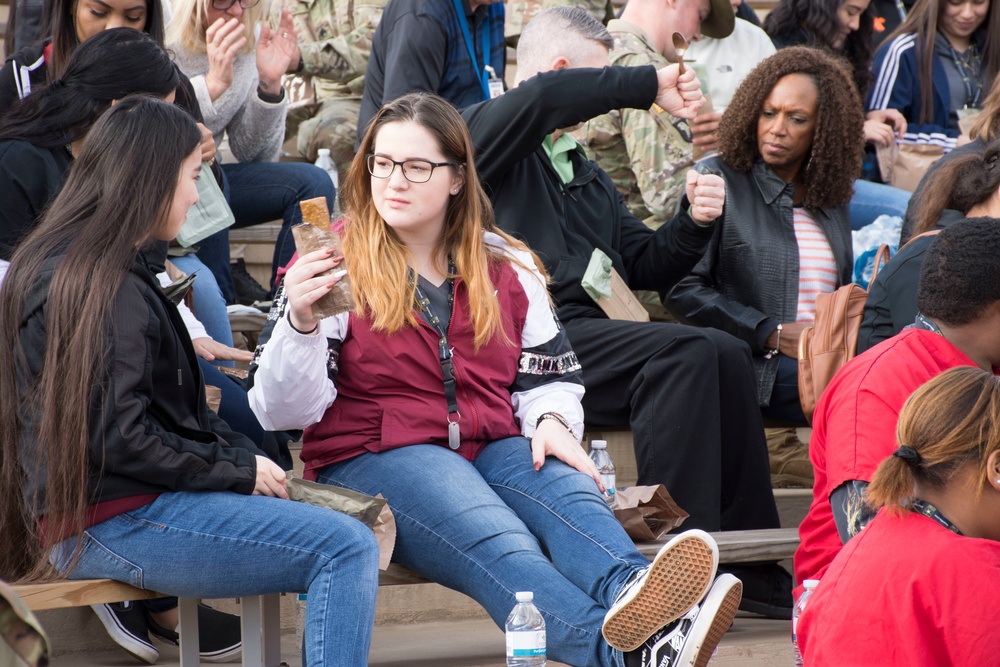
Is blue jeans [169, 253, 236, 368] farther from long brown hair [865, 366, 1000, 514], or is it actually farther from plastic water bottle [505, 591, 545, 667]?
long brown hair [865, 366, 1000, 514]

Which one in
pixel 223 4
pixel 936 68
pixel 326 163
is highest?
pixel 223 4

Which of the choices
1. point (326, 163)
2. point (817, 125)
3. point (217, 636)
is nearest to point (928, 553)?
point (217, 636)

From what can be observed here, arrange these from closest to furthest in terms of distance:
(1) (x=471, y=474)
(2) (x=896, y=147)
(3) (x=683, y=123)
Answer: (1) (x=471, y=474)
(3) (x=683, y=123)
(2) (x=896, y=147)

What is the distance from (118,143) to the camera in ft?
9.46

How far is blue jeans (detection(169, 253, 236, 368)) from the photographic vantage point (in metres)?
4.07

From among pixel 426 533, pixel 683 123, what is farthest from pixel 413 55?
pixel 426 533

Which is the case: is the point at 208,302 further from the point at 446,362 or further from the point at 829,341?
the point at 829,341

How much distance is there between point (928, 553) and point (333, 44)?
4.30 meters

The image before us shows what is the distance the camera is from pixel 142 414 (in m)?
2.69

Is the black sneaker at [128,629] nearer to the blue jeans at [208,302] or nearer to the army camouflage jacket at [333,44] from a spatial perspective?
the blue jeans at [208,302]

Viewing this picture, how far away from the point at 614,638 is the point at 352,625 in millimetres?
592

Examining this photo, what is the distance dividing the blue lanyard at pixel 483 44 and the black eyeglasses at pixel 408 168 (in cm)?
153

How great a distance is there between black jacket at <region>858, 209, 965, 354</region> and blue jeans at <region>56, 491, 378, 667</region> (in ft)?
5.83

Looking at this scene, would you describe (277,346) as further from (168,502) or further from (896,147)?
(896,147)
